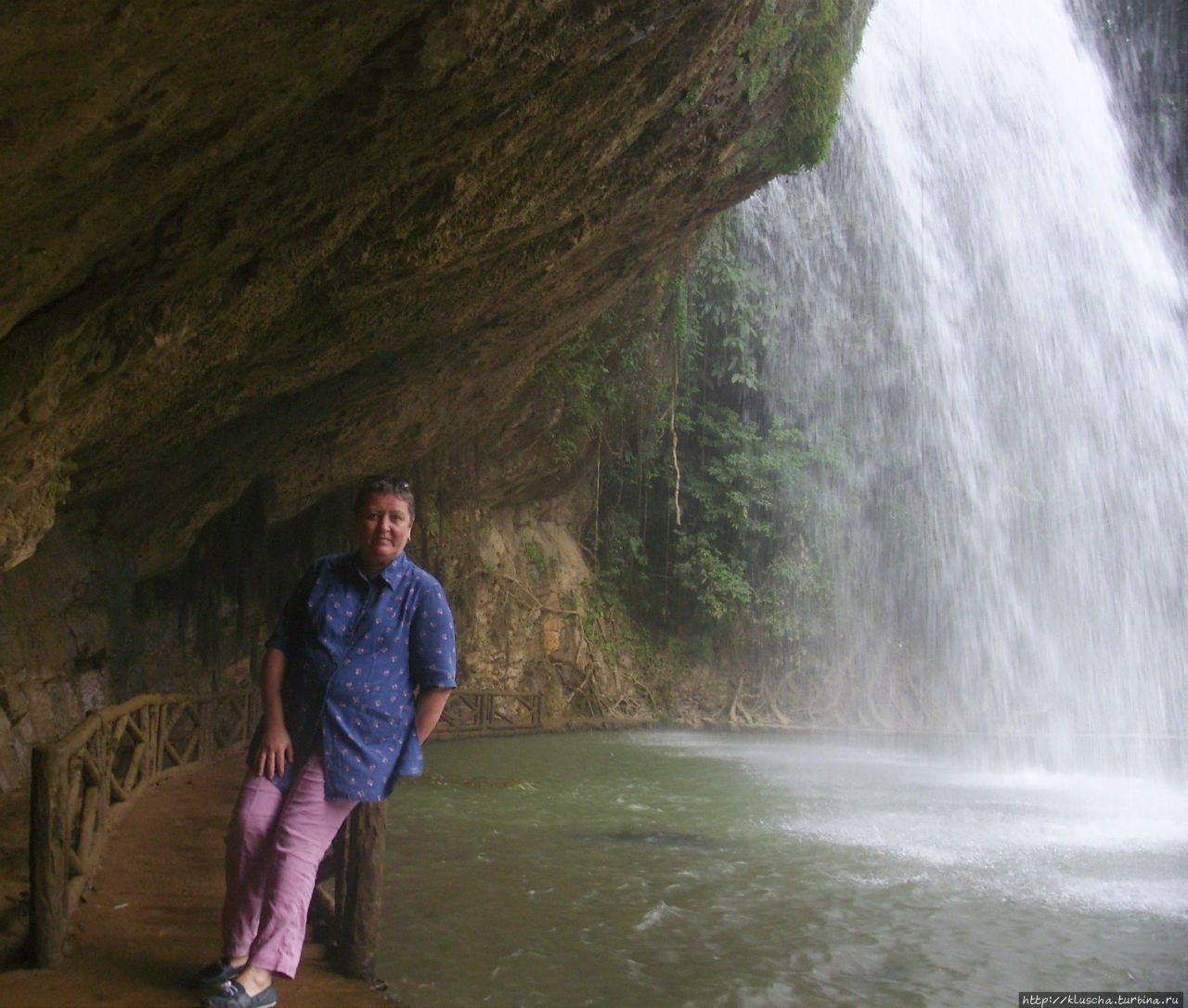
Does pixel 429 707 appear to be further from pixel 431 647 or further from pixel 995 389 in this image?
pixel 995 389

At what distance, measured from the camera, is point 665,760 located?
1471cm

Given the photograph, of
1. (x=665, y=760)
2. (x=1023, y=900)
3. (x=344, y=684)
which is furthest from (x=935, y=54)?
(x=344, y=684)

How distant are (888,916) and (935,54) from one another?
728 inches

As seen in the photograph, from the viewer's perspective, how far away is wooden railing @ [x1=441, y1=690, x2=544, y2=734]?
1705cm

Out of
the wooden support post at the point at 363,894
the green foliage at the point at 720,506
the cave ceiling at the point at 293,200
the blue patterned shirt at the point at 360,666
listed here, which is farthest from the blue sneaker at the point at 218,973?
the green foliage at the point at 720,506

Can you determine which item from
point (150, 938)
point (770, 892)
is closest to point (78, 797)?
point (150, 938)

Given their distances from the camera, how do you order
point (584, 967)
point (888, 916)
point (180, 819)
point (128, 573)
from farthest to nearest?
point (128, 573) < point (180, 819) < point (888, 916) < point (584, 967)

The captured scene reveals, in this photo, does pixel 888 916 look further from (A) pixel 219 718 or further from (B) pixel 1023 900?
(A) pixel 219 718

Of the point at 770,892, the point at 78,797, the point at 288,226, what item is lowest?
the point at 770,892

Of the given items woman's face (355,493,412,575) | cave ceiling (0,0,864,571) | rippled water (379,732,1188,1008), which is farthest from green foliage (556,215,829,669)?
woman's face (355,493,412,575)

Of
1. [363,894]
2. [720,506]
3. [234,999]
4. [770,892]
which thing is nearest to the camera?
[234,999]

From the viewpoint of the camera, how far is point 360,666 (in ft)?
11.7

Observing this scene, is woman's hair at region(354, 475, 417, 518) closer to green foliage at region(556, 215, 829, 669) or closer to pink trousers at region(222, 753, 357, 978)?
pink trousers at region(222, 753, 357, 978)

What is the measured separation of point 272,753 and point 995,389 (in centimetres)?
2327
